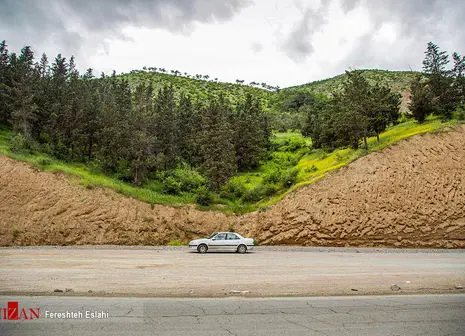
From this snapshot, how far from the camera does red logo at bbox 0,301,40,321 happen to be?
311 inches

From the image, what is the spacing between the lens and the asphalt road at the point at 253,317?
7320mm

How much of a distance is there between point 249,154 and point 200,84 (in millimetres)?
93634

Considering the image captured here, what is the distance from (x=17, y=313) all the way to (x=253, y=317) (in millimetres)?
5733

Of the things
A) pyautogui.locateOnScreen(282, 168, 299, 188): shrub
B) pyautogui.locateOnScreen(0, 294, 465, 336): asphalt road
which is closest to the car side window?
pyautogui.locateOnScreen(0, 294, 465, 336): asphalt road

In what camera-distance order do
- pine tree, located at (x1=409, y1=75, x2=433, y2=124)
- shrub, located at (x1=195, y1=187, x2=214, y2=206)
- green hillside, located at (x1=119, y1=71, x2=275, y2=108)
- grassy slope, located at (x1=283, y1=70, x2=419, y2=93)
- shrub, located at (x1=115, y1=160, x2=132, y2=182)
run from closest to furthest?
1. shrub, located at (x1=195, y1=187, x2=214, y2=206)
2. shrub, located at (x1=115, y1=160, x2=132, y2=182)
3. pine tree, located at (x1=409, y1=75, x2=433, y2=124)
4. grassy slope, located at (x1=283, y1=70, x2=419, y2=93)
5. green hillside, located at (x1=119, y1=71, x2=275, y2=108)

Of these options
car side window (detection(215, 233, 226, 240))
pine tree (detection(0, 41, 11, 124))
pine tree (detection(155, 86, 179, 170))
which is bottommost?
car side window (detection(215, 233, 226, 240))

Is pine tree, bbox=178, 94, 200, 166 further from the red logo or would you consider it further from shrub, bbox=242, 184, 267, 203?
the red logo

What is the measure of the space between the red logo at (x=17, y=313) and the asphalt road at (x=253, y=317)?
7.7 inches

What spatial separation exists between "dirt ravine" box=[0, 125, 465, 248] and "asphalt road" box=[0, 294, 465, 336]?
2385 cm

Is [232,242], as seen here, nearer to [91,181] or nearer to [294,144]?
[91,181]

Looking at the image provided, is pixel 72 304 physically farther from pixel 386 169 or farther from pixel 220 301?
pixel 386 169

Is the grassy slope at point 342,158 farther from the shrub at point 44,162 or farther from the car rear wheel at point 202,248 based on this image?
the shrub at point 44,162

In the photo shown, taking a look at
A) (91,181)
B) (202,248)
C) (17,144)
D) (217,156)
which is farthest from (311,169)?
(17,144)

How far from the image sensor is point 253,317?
845cm
